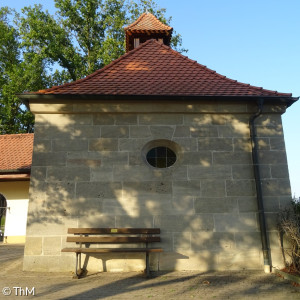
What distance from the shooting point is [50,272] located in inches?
247

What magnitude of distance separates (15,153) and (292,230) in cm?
1214

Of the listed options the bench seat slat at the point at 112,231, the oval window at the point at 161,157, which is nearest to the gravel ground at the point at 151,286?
the bench seat slat at the point at 112,231

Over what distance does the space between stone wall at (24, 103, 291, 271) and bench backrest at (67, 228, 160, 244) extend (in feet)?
0.59

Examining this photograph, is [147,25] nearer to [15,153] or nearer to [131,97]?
[131,97]

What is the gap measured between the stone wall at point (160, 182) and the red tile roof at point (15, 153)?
622cm

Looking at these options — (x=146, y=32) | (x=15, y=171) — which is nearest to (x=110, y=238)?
(x=15, y=171)

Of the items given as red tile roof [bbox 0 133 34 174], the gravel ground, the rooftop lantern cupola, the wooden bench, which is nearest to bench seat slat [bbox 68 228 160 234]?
→ the wooden bench

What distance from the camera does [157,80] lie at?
7.80 meters

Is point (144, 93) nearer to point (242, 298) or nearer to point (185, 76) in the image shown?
point (185, 76)

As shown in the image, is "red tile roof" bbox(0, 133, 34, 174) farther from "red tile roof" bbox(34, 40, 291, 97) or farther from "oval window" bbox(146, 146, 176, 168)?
"oval window" bbox(146, 146, 176, 168)

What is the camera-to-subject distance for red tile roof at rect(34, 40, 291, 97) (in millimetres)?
7234

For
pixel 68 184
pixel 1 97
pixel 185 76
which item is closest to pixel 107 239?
pixel 68 184

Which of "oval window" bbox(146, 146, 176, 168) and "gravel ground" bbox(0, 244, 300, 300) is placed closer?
"gravel ground" bbox(0, 244, 300, 300)

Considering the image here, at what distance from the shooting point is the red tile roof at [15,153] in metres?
12.7
